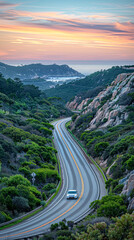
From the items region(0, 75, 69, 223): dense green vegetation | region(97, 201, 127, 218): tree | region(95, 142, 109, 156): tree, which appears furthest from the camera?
region(95, 142, 109, 156): tree

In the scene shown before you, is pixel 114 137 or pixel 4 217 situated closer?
pixel 4 217

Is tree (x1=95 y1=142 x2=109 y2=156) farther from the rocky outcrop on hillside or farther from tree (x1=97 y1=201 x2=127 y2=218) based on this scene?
tree (x1=97 y1=201 x2=127 y2=218)

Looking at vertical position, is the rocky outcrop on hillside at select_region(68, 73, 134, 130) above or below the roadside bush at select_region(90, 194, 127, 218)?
Answer: above

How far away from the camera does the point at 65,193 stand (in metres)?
30.7

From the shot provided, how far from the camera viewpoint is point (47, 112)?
99250 millimetres

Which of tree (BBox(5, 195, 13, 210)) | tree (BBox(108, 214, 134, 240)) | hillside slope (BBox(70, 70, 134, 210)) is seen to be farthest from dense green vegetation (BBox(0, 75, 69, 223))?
tree (BBox(108, 214, 134, 240))

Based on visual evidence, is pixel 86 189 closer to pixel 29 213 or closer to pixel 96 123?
pixel 29 213

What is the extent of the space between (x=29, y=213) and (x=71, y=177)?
1420 cm

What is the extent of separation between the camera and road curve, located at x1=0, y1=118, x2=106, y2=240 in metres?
19.7

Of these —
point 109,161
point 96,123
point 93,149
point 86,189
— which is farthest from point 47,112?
point 86,189

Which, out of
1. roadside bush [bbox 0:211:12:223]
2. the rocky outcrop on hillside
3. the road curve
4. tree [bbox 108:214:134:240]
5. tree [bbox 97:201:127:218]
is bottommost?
the road curve

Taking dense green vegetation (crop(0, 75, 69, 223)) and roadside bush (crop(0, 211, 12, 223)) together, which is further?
dense green vegetation (crop(0, 75, 69, 223))

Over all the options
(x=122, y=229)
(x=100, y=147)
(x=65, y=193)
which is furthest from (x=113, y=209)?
(x=100, y=147)

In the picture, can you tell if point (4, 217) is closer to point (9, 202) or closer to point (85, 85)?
point (9, 202)
